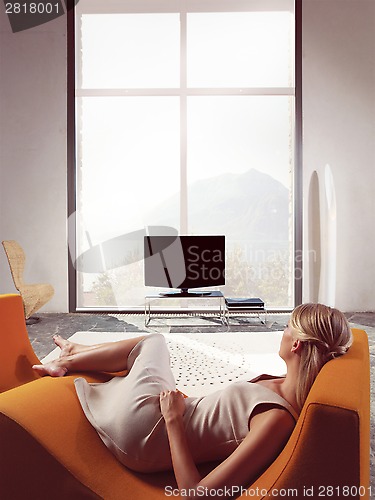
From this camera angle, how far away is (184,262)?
18.1 ft

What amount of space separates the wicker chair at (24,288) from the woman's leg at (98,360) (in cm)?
328

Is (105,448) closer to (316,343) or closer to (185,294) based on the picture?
(316,343)

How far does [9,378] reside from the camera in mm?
1975

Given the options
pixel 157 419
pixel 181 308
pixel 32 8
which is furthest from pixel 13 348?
pixel 32 8

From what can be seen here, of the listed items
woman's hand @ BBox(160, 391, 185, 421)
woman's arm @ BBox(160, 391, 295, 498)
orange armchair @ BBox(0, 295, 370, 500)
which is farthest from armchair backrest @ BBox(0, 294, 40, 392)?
woman's arm @ BBox(160, 391, 295, 498)

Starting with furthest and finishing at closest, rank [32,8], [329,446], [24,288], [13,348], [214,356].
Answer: [32,8]
[24,288]
[214,356]
[13,348]
[329,446]

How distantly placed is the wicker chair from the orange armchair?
3195mm

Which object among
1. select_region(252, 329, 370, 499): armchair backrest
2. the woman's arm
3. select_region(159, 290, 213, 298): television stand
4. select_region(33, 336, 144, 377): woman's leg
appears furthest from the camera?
select_region(159, 290, 213, 298): television stand

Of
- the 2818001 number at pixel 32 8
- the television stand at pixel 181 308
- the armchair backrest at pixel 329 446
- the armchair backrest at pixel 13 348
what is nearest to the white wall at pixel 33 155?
the 2818001 number at pixel 32 8

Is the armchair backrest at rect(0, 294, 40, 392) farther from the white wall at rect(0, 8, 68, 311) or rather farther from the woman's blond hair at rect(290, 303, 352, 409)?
the white wall at rect(0, 8, 68, 311)

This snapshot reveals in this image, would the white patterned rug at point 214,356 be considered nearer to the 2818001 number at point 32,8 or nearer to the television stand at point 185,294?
the television stand at point 185,294

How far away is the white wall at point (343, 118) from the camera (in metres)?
6.09

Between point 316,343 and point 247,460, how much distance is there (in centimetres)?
32

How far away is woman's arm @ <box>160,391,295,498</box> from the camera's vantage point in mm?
1038
